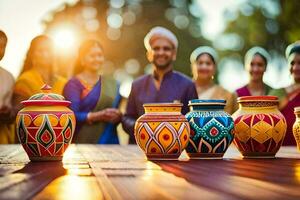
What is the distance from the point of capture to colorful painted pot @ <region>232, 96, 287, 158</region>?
2602 mm

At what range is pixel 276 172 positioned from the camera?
6.21 feet

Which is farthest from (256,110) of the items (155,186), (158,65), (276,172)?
(158,65)

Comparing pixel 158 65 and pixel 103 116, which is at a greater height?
pixel 158 65

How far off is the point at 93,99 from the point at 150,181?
3.28 m

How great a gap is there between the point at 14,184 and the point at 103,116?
307 centimetres

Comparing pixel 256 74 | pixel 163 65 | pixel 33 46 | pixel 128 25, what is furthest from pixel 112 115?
pixel 128 25

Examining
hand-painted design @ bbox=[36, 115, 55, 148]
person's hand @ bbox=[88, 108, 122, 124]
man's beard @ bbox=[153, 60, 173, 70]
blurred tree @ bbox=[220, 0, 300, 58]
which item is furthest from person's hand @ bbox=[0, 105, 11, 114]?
blurred tree @ bbox=[220, 0, 300, 58]

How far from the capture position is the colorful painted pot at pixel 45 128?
2.39m

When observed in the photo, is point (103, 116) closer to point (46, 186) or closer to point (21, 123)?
point (21, 123)

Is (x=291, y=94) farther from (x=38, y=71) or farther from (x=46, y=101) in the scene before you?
(x=46, y=101)

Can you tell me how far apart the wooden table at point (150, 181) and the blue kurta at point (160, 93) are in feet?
7.17

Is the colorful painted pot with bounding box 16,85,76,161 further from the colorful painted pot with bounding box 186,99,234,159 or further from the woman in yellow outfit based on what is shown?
the woman in yellow outfit

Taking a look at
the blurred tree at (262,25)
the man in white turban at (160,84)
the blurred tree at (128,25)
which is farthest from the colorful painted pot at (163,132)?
the blurred tree at (128,25)

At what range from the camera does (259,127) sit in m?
2.59
